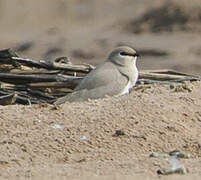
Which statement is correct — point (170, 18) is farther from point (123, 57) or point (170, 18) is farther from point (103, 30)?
point (123, 57)

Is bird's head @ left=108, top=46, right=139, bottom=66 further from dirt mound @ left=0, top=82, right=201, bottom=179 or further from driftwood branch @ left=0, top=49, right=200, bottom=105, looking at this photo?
dirt mound @ left=0, top=82, right=201, bottom=179

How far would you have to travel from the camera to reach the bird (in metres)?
10.5

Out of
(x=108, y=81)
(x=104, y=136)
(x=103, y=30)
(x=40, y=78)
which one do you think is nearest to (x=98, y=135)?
(x=104, y=136)

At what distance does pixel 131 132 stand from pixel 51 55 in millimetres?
13755

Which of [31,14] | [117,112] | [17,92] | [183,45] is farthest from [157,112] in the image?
[31,14]

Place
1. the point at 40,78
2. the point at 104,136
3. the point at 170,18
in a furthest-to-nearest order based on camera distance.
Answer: the point at 170,18
the point at 40,78
the point at 104,136

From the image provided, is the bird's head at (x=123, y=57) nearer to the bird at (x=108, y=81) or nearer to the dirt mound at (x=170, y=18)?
the bird at (x=108, y=81)

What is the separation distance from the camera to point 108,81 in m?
10.8

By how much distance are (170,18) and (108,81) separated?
43.8ft

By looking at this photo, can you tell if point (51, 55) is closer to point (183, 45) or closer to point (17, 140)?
point (183, 45)

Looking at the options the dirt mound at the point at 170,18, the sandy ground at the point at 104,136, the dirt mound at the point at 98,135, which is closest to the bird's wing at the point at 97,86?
the sandy ground at the point at 104,136

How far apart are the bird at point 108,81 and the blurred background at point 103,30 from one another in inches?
340

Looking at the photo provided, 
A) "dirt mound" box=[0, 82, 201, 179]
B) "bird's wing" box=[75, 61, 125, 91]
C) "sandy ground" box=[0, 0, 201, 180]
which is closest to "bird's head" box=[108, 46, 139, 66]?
"bird's wing" box=[75, 61, 125, 91]

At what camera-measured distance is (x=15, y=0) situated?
28016 mm
